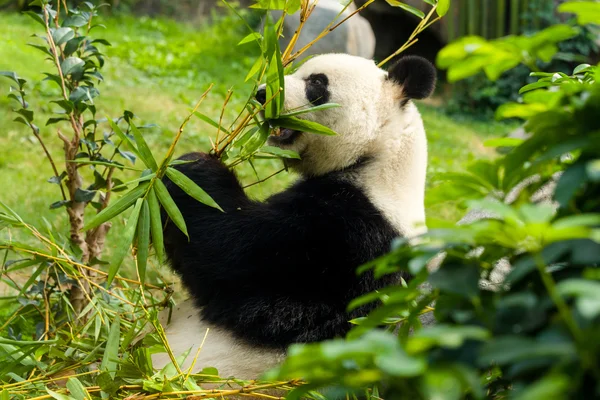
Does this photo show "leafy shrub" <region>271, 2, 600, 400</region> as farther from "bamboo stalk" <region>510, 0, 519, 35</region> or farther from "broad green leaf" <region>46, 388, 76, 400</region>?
"bamboo stalk" <region>510, 0, 519, 35</region>

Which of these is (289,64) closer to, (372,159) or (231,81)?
(372,159)

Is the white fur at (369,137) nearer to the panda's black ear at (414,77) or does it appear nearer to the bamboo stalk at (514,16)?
the panda's black ear at (414,77)

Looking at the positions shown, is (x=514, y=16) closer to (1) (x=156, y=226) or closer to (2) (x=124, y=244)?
(1) (x=156, y=226)

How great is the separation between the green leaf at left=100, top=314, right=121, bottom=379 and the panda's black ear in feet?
5.35

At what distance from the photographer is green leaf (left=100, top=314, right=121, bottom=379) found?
2362 millimetres

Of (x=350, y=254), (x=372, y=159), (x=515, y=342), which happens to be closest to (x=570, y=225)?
(x=515, y=342)

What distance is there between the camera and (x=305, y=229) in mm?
2609

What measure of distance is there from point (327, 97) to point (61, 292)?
57.6 inches

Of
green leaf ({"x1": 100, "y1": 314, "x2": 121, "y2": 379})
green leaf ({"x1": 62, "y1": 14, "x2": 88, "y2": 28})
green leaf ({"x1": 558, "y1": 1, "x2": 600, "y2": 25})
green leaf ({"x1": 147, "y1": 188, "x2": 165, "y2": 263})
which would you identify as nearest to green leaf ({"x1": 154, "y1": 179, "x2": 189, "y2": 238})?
green leaf ({"x1": 147, "y1": 188, "x2": 165, "y2": 263})

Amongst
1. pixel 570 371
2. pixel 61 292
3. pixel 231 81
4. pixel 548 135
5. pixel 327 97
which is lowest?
pixel 231 81

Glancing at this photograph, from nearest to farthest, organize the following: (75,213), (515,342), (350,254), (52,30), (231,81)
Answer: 1. (515,342)
2. (350,254)
3. (52,30)
4. (75,213)
5. (231,81)

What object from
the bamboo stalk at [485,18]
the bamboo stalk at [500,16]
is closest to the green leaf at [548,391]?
the bamboo stalk at [485,18]

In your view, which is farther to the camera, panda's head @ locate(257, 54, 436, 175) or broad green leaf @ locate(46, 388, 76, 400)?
panda's head @ locate(257, 54, 436, 175)

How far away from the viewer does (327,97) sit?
3.10 m
